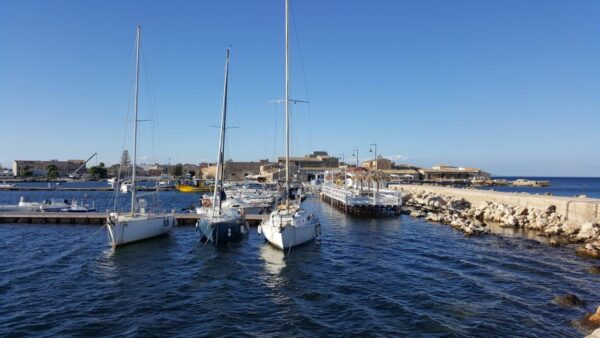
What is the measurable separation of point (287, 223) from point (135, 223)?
963 cm

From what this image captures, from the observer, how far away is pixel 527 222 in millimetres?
34688

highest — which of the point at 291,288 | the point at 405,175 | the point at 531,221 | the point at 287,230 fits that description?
the point at 405,175

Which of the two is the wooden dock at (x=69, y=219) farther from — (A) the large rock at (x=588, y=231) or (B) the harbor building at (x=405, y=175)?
(B) the harbor building at (x=405, y=175)

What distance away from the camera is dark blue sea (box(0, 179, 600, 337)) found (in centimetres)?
1354

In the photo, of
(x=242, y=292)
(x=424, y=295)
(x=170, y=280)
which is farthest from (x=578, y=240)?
(x=170, y=280)

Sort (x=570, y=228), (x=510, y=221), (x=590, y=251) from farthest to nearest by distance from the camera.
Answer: (x=510, y=221) < (x=570, y=228) < (x=590, y=251)

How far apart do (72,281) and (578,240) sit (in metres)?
29.8

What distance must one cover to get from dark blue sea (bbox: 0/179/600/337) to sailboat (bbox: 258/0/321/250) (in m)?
0.77

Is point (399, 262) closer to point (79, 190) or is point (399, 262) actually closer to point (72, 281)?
point (72, 281)

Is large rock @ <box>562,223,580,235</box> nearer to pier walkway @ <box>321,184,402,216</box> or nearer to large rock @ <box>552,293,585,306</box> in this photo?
large rock @ <box>552,293,585,306</box>

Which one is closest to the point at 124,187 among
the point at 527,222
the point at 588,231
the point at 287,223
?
the point at 287,223

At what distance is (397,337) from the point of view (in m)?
12.7

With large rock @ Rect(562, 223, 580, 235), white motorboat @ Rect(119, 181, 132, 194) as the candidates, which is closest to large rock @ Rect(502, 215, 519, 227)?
large rock @ Rect(562, 223, 580, 235)

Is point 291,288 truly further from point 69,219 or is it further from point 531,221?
point 69,219
